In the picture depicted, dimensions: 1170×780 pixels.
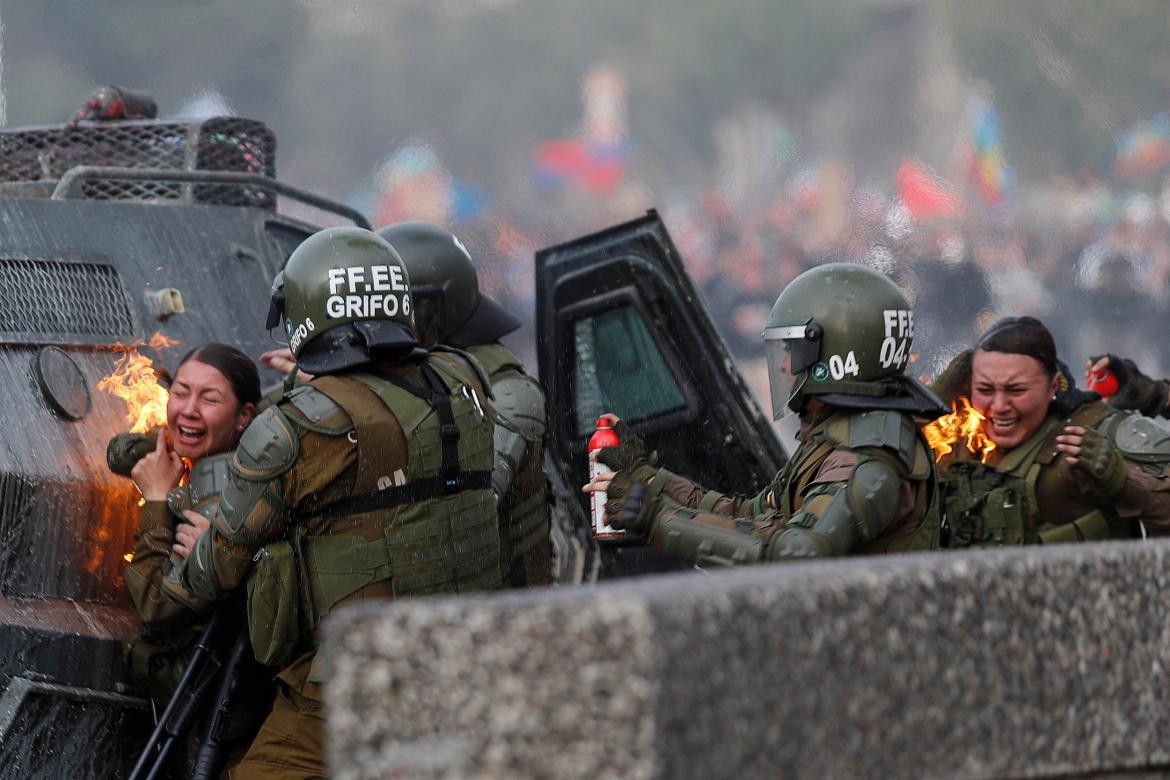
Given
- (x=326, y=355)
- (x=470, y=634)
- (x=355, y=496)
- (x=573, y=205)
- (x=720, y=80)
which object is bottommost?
(x=470, y=634)

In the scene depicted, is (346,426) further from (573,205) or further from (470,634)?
(573,205)

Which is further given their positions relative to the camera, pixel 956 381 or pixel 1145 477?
pixel 956 381

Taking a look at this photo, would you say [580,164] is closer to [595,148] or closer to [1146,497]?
[595,148]

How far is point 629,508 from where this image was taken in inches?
155

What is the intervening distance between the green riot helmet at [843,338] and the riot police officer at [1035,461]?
99 centimetres

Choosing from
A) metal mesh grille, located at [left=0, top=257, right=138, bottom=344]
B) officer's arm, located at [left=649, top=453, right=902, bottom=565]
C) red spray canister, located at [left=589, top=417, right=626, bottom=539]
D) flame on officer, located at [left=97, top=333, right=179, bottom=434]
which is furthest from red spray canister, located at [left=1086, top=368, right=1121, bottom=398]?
metal mesh grille, located at [left=0, top=257, right=138, bottom=344]

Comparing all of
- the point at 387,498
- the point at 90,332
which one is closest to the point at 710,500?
the point at 387,498

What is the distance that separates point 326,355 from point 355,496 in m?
0.38

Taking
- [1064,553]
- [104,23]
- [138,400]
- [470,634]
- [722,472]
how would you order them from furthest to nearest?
1. [104,23]
2. [722,472]
3. [138,400]
4. [1064,553]
5. [470,634]

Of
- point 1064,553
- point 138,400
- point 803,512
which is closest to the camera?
point 1064,553

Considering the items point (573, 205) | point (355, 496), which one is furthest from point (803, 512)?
point (573, 205)

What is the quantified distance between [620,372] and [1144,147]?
13039mm

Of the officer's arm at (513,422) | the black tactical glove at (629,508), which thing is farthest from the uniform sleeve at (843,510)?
the officer's arm at (513,422)

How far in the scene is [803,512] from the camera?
3668 millimetres
